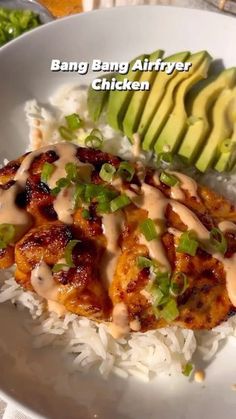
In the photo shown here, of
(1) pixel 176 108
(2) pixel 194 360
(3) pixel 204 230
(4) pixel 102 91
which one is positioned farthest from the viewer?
(4) pixel 102 91

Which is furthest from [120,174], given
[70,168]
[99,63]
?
[99,63]

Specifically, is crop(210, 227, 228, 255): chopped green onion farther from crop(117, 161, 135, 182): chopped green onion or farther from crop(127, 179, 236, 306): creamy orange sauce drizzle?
crop(117, 161, 135, 182): chopped green onion

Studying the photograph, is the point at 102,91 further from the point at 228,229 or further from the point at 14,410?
the point at 14,410

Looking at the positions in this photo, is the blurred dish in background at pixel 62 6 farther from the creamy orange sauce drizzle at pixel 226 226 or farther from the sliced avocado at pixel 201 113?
the creamy orange sauce drizzle at pixel 226 226

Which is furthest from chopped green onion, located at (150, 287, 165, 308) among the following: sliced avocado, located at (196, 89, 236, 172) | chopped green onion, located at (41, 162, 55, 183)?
sliced avocado, located at (196, 89, 236, 172)

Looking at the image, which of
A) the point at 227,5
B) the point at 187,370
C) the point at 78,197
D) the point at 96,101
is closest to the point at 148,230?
the point at 78,197
